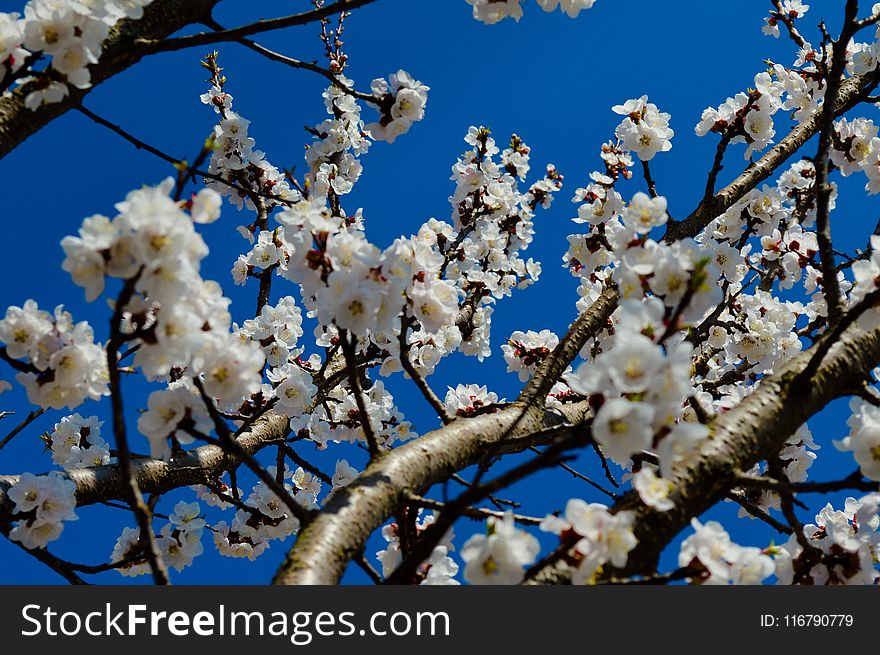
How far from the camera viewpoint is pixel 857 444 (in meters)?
1.91

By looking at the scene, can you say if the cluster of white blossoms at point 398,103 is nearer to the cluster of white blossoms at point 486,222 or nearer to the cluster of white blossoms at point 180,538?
the cluster of white blossoms at point 486,222

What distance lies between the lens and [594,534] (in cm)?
164

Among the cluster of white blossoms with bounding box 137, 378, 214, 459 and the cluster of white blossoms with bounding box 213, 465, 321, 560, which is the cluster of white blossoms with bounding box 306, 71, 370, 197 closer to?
the cluster of white blossoms with bounding box 213, 465, 321, 560

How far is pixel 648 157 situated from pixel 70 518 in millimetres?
3655

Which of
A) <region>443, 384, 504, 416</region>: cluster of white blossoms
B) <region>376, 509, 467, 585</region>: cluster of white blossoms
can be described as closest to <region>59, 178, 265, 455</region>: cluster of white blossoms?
<region>376, 509, 467, 585</region>: cluster of white blossoms

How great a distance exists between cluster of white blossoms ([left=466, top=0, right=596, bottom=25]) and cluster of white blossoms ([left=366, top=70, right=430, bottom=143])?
41 cm

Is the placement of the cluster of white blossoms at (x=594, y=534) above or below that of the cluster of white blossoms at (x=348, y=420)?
below

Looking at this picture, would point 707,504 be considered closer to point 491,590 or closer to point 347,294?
point 491,590

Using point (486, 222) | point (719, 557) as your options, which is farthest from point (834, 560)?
point (486, 222)

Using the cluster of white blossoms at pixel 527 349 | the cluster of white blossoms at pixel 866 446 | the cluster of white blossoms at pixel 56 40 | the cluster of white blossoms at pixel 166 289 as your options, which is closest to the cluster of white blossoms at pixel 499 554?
the cluster of white blossoms at pixel 166 289

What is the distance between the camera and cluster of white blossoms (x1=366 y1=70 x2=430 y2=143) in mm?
3146

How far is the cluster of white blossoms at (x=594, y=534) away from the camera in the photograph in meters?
1.63

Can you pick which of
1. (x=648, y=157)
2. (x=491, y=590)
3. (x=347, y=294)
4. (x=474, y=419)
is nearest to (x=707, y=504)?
(x=491, y=590)

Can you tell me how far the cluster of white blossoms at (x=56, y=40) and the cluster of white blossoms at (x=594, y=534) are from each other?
208 cm
